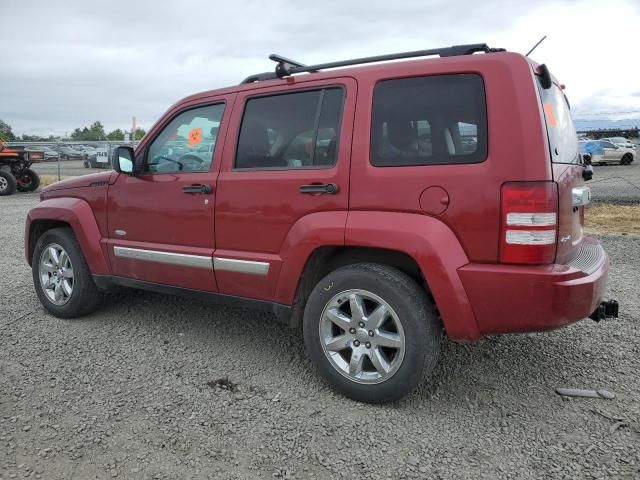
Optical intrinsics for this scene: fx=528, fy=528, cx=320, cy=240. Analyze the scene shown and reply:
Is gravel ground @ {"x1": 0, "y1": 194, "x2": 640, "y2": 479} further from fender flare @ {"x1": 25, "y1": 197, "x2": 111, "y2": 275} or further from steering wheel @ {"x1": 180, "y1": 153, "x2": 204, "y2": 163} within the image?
steering wheel @ {"x1": 180, "y1": 153, "x2": 204, "y2": 163}

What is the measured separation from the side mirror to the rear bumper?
2571 millimetres

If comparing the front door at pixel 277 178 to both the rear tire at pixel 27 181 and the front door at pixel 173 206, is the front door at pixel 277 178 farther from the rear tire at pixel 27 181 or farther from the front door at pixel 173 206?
the rear tire at pixel 27 181

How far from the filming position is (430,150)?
2787 millimetres

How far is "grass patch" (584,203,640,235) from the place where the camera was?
8.39 m

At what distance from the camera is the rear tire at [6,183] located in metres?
16.2

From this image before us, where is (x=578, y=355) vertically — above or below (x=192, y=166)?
below

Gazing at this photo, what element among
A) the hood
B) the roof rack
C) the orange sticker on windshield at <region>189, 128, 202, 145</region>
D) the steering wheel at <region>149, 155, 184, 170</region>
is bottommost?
the hood

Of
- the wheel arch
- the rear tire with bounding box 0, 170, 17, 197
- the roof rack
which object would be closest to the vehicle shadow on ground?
the wheel arch

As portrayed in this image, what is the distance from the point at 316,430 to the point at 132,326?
2.18m

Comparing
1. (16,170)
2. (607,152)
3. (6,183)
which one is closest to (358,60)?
(6,183)

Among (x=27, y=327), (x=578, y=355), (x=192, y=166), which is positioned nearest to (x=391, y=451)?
(x=578, y=355)

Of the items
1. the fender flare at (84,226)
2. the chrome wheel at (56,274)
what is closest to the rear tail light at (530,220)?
the fender flare at (84,226)

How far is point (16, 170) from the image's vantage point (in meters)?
17.2

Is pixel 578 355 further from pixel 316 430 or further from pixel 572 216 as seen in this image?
pixel 316 430
